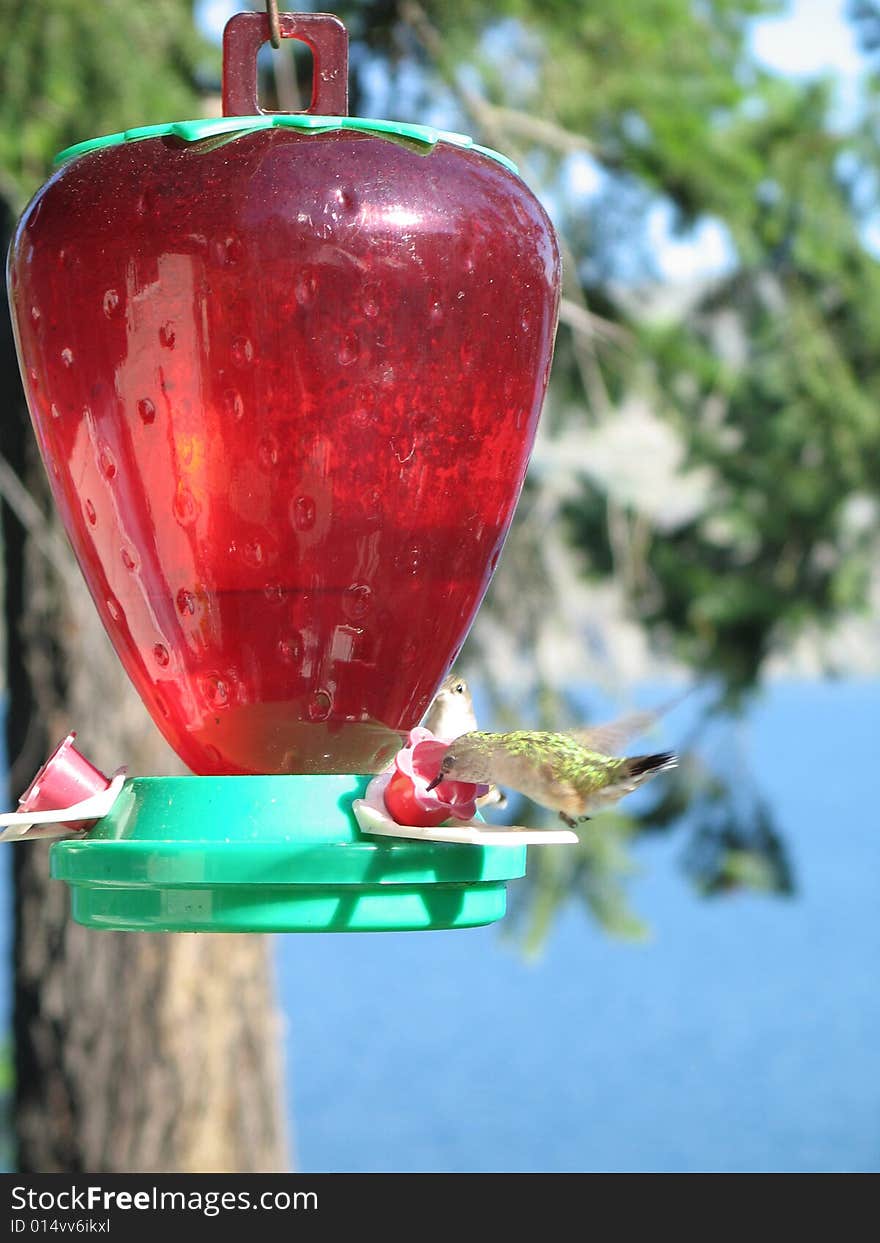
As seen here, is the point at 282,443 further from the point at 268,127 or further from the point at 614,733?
the point at 614,733

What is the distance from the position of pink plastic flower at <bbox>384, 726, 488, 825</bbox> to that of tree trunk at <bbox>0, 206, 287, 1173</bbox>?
3137 mm

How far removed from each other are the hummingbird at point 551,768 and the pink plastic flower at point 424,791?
0.04 ft

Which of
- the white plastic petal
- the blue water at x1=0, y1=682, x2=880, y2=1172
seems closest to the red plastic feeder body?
the white plastic petal

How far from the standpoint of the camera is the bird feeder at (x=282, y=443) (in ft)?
4.69

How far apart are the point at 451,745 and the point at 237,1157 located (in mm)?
3700

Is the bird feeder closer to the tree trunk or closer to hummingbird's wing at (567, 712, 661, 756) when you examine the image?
hummingbird's wing at (567, 712, 661, 756)

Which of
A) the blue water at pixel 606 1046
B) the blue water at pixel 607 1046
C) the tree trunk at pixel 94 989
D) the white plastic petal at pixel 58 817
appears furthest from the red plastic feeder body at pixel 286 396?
the blue water at pixel 606 1046

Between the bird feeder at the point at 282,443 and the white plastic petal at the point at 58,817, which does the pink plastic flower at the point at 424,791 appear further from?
the white plastic petal at the point at 58,817

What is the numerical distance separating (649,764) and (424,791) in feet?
0.68

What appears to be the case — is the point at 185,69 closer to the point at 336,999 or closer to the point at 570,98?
the point at 570,98

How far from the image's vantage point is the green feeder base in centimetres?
137

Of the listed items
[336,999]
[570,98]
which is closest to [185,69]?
[570,98]

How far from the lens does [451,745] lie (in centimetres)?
144

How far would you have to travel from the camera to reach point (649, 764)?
1.44 meters
